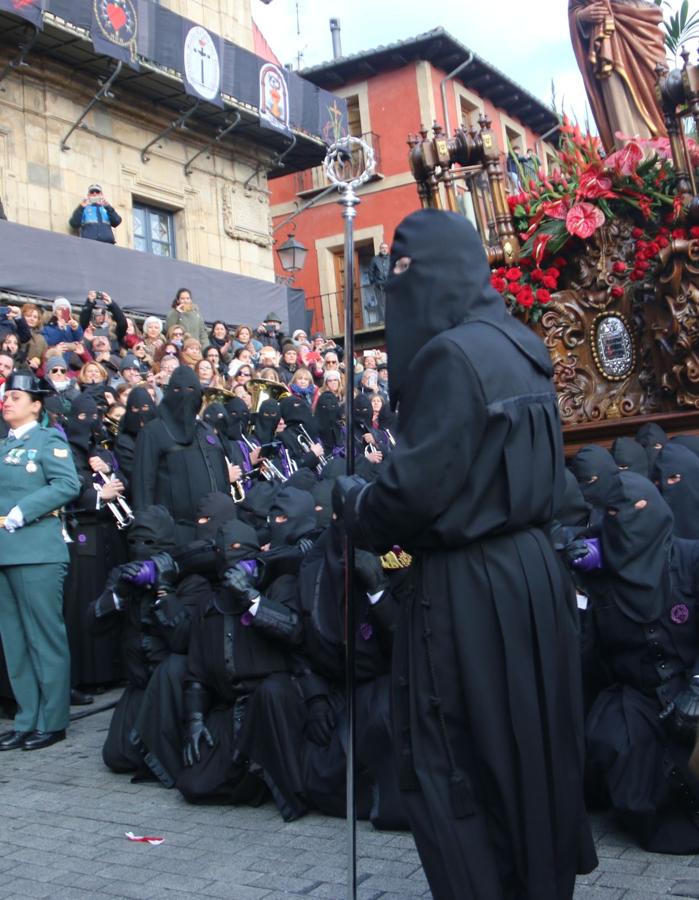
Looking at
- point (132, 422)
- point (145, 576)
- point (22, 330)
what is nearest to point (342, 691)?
point (145, 576)

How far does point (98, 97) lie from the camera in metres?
18.8

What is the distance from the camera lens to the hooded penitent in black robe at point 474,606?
9.28 ft

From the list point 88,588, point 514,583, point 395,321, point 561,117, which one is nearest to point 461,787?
point 514,583

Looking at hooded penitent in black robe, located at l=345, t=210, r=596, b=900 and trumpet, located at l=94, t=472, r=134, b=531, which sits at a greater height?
trumpet, located at l=94, t=472, r=134, b=531

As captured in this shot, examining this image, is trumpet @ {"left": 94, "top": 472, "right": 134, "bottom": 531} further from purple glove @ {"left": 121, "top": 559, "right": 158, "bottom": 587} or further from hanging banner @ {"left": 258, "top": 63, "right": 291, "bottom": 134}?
hanging banner @ {"left": 258, "top": 63, "right": 291, "bottom": 134}

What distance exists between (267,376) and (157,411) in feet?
12.5

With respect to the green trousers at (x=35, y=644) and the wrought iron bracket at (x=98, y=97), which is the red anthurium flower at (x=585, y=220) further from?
the wrought iron bracket at (x=98, y=97)

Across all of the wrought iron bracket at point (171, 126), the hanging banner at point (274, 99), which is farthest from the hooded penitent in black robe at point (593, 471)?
the hanging banner at point (274, 99)

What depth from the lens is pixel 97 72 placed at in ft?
62.2

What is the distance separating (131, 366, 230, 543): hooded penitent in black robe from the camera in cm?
793

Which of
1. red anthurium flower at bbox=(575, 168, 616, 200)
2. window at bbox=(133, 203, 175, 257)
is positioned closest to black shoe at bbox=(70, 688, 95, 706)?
red anthurium flower at bbox=(575, 168, 616, 200)

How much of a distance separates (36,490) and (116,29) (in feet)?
45.6

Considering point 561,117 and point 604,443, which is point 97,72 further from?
point 604,443

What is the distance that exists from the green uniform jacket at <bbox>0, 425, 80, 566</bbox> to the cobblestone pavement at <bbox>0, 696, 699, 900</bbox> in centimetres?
149
